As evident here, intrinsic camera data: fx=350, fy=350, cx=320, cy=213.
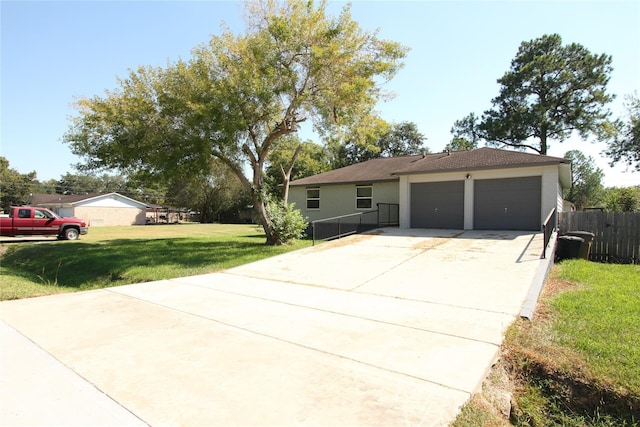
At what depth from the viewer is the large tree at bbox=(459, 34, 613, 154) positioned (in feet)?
100

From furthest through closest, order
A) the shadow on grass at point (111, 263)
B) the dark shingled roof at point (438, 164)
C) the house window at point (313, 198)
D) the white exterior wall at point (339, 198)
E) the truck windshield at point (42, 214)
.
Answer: the house window at point (313, 198)
the truck windshield at point (42, 214)
the white exterior wall at point (339, 198)
the dark shingled roof at point (438, 164)
the shadow on grass at point (111, 263)

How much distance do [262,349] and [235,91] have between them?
9815 millimetres

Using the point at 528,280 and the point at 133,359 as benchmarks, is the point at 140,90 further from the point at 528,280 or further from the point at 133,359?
the point at 528,280

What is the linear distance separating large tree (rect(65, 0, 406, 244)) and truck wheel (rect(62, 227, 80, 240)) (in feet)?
29.1

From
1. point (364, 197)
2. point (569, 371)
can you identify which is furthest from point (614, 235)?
point (364, 197)

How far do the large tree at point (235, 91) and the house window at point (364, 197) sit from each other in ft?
17.7

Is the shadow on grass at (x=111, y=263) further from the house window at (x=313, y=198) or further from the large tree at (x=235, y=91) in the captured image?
the house window at (x=313, y=198)

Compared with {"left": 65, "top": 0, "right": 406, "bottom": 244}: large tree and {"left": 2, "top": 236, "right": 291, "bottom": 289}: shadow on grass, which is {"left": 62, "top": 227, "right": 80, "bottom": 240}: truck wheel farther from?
{"left": 65, "top": 0, "right": 406, "bottom": 244}: large tree

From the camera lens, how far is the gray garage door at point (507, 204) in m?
13.7

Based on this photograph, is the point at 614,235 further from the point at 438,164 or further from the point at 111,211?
the point at 111,211

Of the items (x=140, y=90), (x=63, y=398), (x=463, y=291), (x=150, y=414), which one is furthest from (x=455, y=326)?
(x=140, y=90)

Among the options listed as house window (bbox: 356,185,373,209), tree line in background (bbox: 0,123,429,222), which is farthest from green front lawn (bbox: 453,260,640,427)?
tree line in background (bbox: 0,123,429,222)

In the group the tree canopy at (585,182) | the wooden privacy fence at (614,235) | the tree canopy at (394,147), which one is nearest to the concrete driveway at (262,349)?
the wooden privacy fence at (614,235)

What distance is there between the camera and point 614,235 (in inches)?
435
